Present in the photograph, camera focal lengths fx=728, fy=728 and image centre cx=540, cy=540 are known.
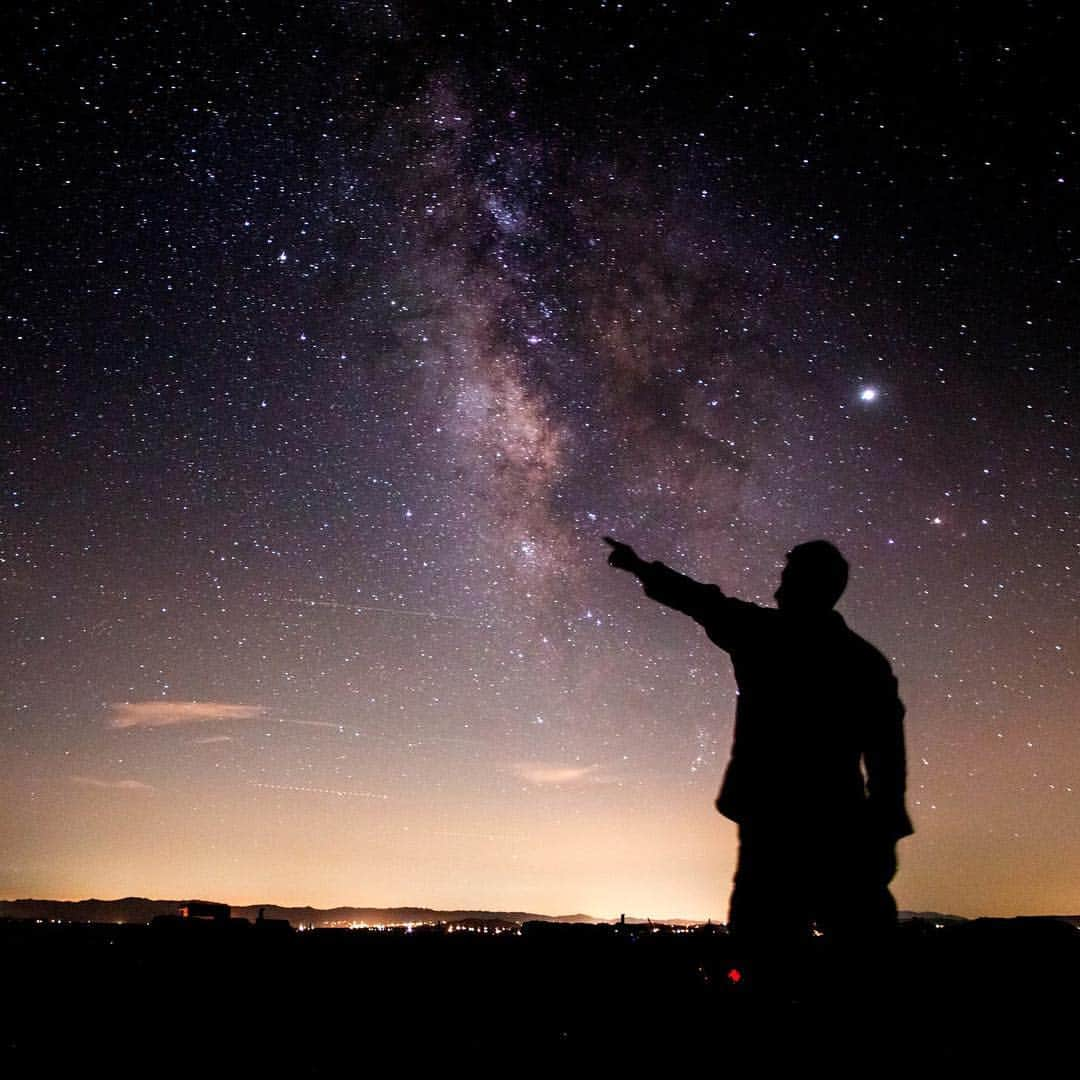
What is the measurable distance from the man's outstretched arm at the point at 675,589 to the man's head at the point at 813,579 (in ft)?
0.90

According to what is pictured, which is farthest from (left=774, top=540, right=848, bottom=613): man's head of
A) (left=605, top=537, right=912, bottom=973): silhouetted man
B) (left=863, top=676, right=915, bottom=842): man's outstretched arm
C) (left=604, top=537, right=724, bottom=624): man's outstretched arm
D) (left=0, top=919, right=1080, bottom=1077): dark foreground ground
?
(left=0, top=919, right=1080, bottom=1077): dark foreground ground

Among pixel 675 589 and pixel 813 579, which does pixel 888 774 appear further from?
pixel 675 589

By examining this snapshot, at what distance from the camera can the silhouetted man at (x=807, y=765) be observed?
8.18 feet

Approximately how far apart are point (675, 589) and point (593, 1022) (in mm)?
3365

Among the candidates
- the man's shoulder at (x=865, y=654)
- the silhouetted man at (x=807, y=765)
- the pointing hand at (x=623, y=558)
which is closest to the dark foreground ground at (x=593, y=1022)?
the silhouetted man at (x=807, y=765)

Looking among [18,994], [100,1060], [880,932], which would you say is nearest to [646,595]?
[880,932]

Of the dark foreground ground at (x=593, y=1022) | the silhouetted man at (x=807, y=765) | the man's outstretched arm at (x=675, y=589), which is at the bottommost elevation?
the dark foreground ground at (x=593, y=1022)

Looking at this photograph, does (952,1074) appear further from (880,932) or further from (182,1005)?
(182,1005)

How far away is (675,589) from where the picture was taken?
3084 millimetres

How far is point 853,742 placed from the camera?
8.91 ft

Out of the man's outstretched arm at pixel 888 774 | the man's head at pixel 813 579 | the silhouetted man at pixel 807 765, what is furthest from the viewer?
the man's head at pixel 813 579

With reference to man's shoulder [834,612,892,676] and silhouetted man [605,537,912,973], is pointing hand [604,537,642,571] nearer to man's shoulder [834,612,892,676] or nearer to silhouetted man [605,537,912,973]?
silhouetted man [605,537,912,973]

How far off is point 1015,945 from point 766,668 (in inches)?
152

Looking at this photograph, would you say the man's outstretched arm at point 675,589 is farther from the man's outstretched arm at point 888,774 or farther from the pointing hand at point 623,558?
the man's outstretched arm at point 888,774
